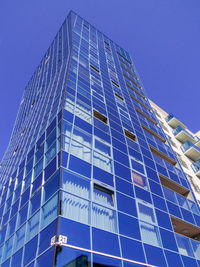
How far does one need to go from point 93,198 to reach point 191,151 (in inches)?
1017

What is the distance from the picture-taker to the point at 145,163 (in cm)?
1552

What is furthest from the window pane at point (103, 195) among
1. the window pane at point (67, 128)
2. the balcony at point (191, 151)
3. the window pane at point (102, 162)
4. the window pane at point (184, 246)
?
the balcony at point (191, 151)

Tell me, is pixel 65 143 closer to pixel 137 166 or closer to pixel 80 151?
pixel 80 151

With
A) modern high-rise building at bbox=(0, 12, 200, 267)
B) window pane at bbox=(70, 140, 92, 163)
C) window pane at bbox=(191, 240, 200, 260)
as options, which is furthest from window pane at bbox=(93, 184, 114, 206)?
window pane at bbox=(191, 240, 200, 260)

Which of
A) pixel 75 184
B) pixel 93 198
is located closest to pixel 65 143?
pixel 75 184

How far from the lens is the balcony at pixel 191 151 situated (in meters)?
32.1

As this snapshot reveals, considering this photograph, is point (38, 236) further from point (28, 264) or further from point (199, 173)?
point (199, 173)

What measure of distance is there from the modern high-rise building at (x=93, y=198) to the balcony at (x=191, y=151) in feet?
47.9

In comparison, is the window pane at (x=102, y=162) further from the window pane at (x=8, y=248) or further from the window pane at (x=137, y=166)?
the window pane at (x=8, y=248)

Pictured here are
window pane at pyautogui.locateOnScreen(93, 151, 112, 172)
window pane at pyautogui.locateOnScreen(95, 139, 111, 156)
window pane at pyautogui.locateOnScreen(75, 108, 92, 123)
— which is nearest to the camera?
window pane at pyautogui.locateOnScreen(93, 151, 112, 172)

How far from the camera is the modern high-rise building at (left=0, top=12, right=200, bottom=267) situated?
835 cm

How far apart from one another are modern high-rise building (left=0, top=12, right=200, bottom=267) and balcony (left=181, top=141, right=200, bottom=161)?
14.6m

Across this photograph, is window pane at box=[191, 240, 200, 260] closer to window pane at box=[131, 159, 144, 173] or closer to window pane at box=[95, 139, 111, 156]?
window pane at box=[131, 159, 144, 173]

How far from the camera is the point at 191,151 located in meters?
32.2
